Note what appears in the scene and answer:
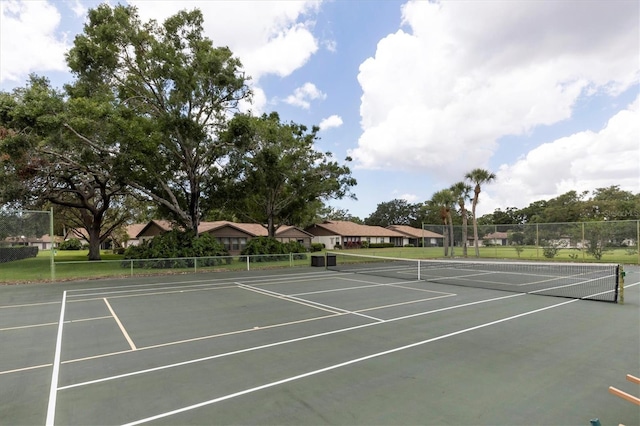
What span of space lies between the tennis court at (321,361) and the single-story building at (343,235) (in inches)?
1925

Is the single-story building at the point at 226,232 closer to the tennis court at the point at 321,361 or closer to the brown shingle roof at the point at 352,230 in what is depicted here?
the brown shingle roof at the point at 352,230

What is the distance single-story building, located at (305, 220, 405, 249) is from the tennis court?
48.9 meters

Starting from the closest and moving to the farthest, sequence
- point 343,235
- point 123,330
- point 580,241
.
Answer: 1. point 123,330
2. point 580,241
3. point 343,235

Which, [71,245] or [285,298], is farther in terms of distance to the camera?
[71,245]

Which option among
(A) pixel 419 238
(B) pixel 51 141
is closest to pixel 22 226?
(B) pixel 51 141

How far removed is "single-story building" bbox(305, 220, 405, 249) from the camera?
61375 millimetres

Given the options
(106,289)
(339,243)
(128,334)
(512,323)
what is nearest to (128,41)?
(106,289)

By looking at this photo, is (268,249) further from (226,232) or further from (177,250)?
(226,232)

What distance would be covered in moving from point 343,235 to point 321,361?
181 ft

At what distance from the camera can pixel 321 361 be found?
6285 mm

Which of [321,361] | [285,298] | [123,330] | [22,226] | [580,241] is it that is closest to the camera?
[321,361]

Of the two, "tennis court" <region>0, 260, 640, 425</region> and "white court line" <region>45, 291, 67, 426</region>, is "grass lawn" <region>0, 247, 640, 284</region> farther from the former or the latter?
"white court line" <region>45, 291, 67, 426</region>

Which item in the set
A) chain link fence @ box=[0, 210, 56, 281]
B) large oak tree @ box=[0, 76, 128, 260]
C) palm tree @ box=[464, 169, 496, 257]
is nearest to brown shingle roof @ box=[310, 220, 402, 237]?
palm tree @ box=[464, 169, 496, 257]

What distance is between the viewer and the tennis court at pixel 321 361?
4.50 metres
